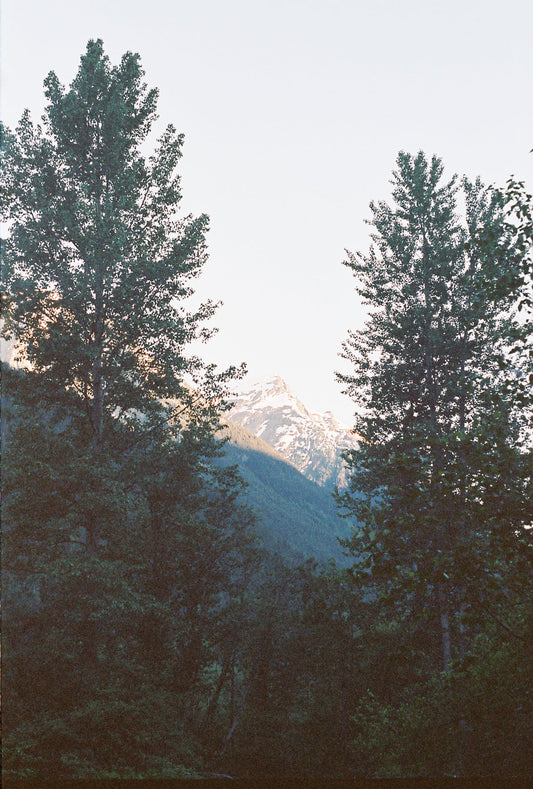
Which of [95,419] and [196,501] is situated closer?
[95,419]

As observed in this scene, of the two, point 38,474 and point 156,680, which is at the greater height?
point 38,474

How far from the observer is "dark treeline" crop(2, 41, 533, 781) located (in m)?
8.20

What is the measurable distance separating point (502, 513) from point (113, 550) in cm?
1181

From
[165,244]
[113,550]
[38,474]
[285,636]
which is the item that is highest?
[165,244]

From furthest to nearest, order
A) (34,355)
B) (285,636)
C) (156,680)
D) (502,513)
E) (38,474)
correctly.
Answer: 1. (285,636)
2. (156,680)
3. (34,355)
4. (38,474)
5. (502,513)

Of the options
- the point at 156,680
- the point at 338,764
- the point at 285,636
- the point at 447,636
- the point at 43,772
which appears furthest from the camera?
the point at 285,636

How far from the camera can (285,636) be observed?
90.3 feet

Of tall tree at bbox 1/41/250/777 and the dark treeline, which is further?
tall tree at bbox 1/41/250/777

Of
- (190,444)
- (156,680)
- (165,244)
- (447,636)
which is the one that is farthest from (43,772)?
(165,244)

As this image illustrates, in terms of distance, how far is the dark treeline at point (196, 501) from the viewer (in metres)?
8.20

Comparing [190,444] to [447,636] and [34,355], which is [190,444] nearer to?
[34,355]

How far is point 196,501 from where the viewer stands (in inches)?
851

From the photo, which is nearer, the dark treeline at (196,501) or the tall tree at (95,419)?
the dark treeline at (196,501)

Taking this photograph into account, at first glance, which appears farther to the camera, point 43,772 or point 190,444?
point 190,444
